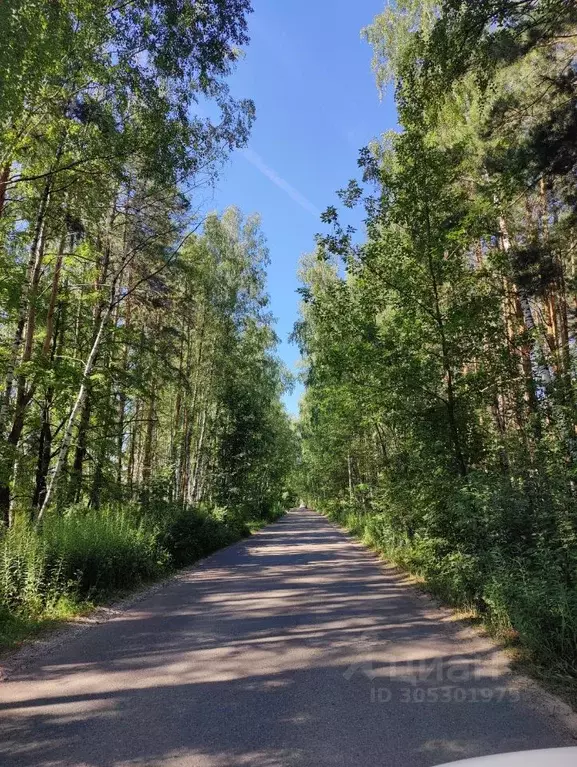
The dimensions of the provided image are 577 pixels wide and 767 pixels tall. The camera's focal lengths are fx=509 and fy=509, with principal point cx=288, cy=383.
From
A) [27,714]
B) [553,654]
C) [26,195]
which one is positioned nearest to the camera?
[27,714]

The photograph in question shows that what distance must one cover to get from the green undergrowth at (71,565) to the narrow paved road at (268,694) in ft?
2.54

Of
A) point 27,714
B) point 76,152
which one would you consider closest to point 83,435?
point 76,152

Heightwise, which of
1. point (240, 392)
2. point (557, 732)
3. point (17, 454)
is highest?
point (240, 392)

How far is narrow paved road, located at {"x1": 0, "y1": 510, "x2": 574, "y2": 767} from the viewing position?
339 centimetres

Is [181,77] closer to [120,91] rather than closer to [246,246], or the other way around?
[120,91]

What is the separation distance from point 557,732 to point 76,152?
32.2 feet

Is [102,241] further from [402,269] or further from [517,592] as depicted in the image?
[517,592]

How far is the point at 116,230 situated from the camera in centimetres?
1198

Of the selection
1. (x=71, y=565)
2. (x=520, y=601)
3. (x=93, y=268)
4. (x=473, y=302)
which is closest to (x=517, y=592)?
(x=520, y=601)

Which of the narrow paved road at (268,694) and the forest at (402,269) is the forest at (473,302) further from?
the narrow paved road at (268,694)

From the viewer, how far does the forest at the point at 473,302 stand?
6781 millimetres

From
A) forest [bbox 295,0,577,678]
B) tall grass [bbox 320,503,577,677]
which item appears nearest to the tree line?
forest [bbox 295,0,577,678]

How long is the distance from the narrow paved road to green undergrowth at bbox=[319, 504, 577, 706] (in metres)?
0.35

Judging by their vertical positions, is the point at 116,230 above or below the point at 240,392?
above
